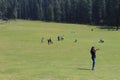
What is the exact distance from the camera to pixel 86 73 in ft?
105

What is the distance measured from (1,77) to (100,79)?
7333mm

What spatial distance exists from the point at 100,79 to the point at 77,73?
12.3 feet

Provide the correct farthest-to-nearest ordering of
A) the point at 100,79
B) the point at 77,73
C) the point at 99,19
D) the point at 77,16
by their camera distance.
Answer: the point at 77,16
the point at 99,19
the point at 77,73
the point at 100,79

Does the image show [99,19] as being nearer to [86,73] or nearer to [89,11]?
[89,11]

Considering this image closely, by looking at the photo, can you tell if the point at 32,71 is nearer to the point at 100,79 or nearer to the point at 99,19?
the point at 100,79

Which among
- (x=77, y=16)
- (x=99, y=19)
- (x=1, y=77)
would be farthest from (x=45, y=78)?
(x=77, y=16)

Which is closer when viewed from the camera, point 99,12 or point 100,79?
point 100,79

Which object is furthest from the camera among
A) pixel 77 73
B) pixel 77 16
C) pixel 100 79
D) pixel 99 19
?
pixel 77 16

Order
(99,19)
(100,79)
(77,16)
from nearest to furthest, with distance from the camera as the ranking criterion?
(100,79), (99,19), (77,16)

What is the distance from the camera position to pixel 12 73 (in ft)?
106

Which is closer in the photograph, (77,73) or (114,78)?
(114,78)

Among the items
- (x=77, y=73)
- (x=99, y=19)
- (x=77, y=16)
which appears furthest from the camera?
(x=77, y=16)

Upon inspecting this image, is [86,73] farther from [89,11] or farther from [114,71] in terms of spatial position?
[89,11]

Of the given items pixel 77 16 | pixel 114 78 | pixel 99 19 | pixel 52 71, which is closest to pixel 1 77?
pixel 52 71
